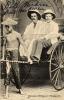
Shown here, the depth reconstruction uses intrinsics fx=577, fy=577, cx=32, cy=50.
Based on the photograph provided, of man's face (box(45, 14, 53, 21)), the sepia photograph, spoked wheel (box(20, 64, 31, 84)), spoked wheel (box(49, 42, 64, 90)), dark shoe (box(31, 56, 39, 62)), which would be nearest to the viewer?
the sepia photograph

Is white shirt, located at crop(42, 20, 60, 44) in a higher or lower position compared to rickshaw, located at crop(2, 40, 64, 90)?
higher

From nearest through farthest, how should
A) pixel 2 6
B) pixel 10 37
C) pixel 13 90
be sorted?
pixel 10 37 < pixel 13 90 < pixel 2 6

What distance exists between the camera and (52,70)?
13234mm

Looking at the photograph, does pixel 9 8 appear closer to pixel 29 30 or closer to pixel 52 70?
pixel 29 30

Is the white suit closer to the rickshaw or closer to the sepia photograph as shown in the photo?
the sepia photograph

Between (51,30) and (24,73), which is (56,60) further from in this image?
(24,73)

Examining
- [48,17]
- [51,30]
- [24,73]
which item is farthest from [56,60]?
[24,73]

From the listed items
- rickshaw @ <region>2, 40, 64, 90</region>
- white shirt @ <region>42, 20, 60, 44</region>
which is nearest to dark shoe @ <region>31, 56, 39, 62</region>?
rickshaw @ <region>2, 40, 64, 90</region>

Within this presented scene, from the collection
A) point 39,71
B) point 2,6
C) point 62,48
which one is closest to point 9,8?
point 2,6

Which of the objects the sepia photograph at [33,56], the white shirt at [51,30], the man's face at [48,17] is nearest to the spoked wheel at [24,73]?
the sepia photograph at [33,56]

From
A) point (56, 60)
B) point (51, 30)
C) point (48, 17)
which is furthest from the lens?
point (48, 17)

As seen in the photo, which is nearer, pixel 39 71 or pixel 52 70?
pixel 52 70

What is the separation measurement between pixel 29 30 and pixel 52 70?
1207mm

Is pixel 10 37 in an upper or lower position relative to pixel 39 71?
upper
